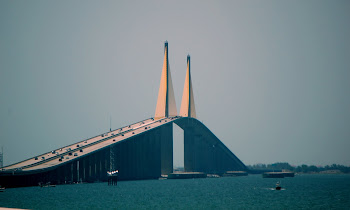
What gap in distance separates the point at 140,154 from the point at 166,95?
24.3 meters

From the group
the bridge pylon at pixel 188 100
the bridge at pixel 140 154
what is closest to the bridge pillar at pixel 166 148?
the bridge at pixel 140 154

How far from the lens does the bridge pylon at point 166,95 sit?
5492 inches

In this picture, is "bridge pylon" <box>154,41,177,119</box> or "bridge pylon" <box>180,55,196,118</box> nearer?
"bridge pylon" <box>154,41,177,119</box>

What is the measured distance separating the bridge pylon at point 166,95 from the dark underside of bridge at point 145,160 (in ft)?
13.0

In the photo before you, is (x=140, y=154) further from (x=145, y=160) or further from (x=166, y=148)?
(x=166, y=148)

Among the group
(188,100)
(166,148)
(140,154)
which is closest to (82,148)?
(140,154)

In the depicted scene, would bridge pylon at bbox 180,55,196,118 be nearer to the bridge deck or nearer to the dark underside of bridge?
the dark underside of bridge

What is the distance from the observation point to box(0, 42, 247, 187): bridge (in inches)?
3775

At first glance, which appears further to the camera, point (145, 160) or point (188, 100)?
point (188, 100)

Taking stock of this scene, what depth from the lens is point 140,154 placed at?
120m

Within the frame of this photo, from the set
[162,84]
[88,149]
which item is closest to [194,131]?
[162,84]

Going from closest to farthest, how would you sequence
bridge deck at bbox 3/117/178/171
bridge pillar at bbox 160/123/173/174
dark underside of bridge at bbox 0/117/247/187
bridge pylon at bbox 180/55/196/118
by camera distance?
dark underside of bridge at bbox 0/117/247/187
bridge deck at bbox 3/117/178/171
bridge pillar at bbox 160/123/173/174
bridge pylon at bbox 180/55/196/118

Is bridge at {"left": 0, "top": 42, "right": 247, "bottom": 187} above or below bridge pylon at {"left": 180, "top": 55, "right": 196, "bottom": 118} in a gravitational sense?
below

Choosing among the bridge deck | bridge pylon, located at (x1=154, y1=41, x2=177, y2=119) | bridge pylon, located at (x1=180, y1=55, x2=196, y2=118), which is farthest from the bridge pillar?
bridge pylon, located at (x1=180, y1=55, x2=196, y2=118)
